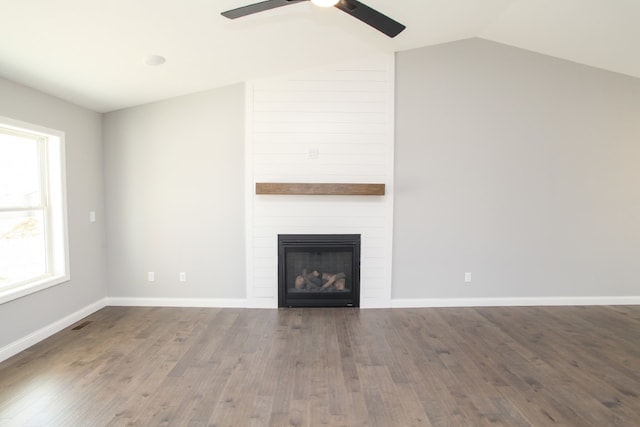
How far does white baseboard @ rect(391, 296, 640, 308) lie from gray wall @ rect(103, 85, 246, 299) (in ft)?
7.19

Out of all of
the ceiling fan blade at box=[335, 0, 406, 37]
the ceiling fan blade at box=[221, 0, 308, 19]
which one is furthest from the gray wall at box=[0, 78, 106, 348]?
the ceiling fan blade at box=[335, 0, 406, 37]

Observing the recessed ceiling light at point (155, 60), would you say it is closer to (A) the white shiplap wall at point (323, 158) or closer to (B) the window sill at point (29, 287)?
(A) the white shiplap wall at point (323, 158)

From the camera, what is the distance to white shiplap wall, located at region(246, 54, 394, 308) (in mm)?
3873

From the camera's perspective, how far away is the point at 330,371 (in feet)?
8.41

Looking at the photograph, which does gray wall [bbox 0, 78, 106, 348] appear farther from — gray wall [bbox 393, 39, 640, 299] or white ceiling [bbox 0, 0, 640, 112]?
gray wall [bbox 393, 39, 640, 299]

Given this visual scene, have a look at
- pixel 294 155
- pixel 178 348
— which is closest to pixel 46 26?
pixel 294 155

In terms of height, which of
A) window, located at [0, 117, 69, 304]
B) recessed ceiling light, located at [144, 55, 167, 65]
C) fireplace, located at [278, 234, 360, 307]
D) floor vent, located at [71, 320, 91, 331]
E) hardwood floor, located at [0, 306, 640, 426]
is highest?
recessed ceiling light, located at [144, 55, 167, 65]

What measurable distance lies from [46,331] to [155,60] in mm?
2825

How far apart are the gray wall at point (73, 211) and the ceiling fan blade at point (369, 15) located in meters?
2.89

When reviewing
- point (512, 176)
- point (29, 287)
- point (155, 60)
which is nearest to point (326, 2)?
point (155, 60)

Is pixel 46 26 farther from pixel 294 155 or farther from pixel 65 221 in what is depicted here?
pixel 294 155

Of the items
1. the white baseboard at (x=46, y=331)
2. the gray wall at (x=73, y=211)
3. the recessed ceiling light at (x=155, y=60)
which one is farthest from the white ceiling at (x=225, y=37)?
the white baseboard at (x=46, y=331)

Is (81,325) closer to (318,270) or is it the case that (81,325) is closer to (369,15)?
(318,270)

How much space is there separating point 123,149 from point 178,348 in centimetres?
252
